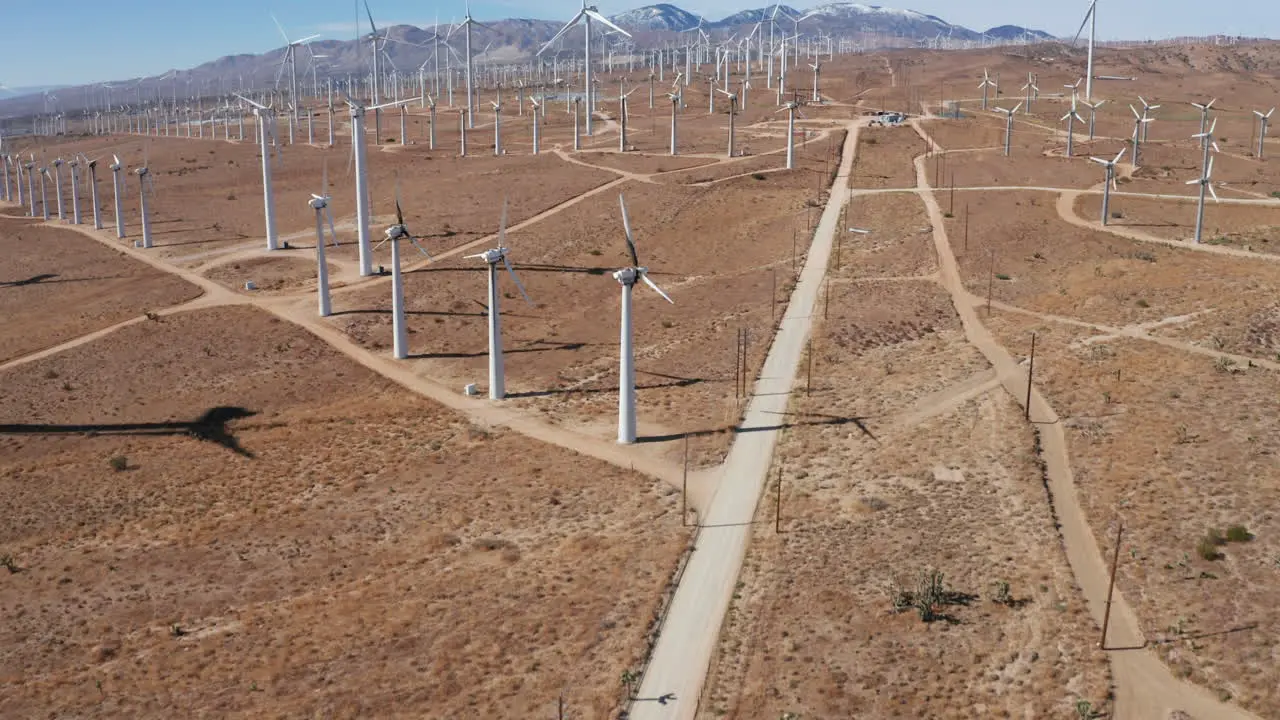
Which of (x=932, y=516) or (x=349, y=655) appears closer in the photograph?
(x=349, y=655)

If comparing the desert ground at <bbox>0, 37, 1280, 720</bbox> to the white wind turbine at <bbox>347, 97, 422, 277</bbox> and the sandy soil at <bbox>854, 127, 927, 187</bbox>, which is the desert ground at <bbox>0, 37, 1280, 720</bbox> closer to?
the white wind turbine at <bbox>347, 97, 422, 277</bbox>

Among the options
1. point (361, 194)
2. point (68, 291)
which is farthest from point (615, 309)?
point (68, 291)

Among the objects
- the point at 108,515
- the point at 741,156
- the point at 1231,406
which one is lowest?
the point at 108,515

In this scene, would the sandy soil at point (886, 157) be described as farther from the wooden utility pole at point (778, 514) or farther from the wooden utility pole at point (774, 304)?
the wooden utility pole at point (778, 514)

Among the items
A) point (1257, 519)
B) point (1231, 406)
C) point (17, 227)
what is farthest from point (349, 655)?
point (17, 227)

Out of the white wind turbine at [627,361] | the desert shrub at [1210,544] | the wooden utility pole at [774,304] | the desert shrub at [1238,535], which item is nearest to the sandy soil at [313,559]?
the white wind turbine at [627,361]

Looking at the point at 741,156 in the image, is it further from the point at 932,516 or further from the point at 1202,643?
the point at 1202,643
